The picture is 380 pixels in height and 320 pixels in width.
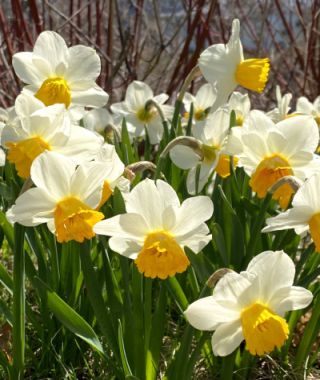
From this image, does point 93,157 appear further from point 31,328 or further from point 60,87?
point 31,328

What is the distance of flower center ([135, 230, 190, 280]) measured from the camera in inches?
49.5

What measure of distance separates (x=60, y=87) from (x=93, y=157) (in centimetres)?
42

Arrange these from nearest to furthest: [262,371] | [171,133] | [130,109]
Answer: [262,371] < [171,133] < [130,109]

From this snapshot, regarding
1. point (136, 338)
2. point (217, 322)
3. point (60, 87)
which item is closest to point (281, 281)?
Answer: point (217, 322)

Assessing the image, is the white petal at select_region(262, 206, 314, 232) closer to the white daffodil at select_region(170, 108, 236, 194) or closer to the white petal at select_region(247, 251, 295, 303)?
the white petal at select_region(247, 251, 295, 303)

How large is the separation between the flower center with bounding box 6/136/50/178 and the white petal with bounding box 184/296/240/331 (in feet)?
1.64

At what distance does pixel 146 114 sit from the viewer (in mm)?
2760

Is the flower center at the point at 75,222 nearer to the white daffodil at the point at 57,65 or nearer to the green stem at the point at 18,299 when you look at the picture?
the green stem at the point at 18,299

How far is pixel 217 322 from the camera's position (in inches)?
47.3

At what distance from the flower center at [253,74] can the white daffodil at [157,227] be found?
29.4 inches

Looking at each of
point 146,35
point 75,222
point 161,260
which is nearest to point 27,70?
point 75,222

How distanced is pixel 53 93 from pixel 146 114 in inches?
40.7

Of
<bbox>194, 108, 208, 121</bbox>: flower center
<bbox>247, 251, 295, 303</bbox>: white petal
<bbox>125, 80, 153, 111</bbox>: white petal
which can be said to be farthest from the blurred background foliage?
<bbox>247, 251, 295, 303</bbox>: white petal

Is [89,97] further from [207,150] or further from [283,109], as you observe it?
[283,109]
